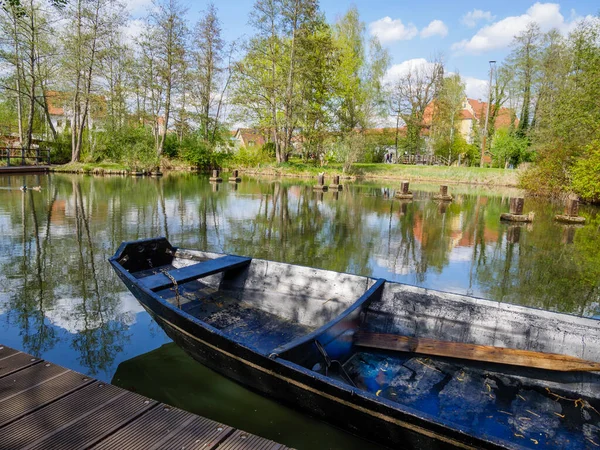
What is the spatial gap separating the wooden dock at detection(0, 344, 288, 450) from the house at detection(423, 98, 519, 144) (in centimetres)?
4511

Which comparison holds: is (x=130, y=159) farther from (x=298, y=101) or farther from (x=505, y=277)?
(x=505, y=277)

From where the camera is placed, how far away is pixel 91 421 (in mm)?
2227

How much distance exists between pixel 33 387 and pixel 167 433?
1060mm

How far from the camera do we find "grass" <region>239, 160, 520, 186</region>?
3397 centimetres

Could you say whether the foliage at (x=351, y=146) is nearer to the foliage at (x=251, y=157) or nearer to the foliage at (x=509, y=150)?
the foliage at (x=251, y=157)

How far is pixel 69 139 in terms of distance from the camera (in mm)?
30703

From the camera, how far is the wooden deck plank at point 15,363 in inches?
106

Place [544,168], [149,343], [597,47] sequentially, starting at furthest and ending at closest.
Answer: [544,168], [597,47], [149,343]

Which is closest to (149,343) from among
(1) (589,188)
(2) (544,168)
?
(1) (589,188)

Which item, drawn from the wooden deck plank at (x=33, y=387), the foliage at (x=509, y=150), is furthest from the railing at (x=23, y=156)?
the foliage at (x=509, y=150)

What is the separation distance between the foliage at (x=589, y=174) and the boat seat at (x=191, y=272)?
66.4 ft

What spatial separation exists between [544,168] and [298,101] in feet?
68.1

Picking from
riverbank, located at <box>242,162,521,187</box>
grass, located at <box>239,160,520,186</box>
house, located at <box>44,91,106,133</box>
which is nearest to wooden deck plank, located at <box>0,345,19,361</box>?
house, located at <box>44,91,106,133</box>

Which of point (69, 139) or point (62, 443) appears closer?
point (62, 443)
